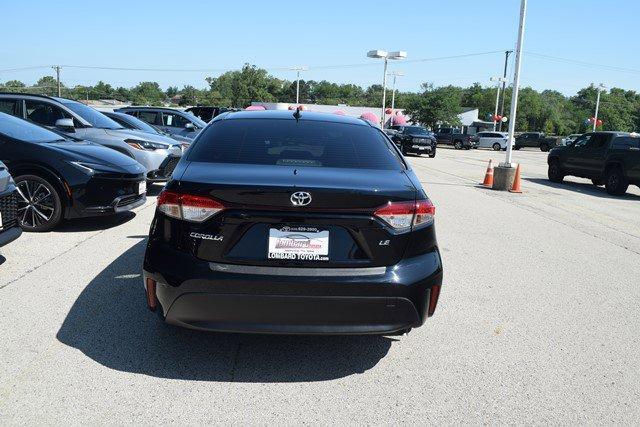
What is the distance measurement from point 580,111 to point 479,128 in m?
76.8

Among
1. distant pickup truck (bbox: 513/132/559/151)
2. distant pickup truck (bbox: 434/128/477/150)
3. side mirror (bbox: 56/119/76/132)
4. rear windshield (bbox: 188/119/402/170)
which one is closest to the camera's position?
rear windshield (bbox: 188/119/402/170)

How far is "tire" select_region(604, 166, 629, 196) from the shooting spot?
15.3 m

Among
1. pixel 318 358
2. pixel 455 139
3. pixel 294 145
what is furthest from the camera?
pixel 455 139

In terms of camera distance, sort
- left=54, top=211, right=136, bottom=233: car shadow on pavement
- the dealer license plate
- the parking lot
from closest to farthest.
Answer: the parking lot
the dealer license plate
left=54, top=211, right=136, bottom=233: car shadow on pavement

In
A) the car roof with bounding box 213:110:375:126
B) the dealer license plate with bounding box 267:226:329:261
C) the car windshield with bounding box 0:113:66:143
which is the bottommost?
the dealer license plate with bounding box 267:226:329:261

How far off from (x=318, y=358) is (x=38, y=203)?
4840 mm

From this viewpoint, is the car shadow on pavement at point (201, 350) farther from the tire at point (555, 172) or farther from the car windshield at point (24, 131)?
the tire at point (555, 172)

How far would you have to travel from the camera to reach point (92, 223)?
779 cm

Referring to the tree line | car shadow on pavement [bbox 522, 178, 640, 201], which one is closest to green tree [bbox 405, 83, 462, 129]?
the tree line

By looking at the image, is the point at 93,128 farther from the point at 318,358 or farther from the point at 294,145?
the point at 318,358

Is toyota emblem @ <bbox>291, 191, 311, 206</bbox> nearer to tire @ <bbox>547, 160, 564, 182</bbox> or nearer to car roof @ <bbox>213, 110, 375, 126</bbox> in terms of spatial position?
car roof @ <bbox>213, 110, 375, 126</bbox>

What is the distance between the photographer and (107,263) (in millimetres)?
5719

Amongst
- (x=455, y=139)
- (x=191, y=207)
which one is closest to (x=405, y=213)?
(x=191, y=207)

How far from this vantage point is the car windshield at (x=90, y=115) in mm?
10172
